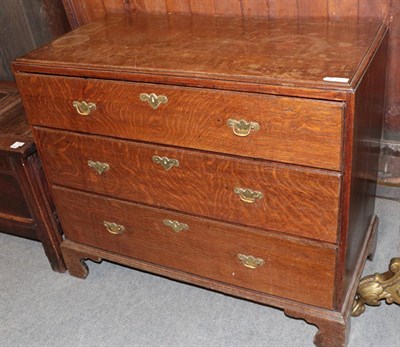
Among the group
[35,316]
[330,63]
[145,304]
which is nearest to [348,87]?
[330,63]

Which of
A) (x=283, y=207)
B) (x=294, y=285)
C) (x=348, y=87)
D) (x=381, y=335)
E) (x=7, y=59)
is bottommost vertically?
(x=381, y=335)

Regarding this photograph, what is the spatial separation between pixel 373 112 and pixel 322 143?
1.12 feet

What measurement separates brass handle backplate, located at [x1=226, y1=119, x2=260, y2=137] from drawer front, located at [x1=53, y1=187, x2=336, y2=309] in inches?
13.9

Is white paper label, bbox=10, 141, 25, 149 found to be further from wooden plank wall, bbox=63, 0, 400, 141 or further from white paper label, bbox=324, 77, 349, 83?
white paper label, bbox=324, 77, 349, 83

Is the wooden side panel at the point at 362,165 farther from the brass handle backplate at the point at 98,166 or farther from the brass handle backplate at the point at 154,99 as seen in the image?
the brass handle backplate at the point at 98,166

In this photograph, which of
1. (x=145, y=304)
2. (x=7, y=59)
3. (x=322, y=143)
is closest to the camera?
(x=322, y=143)

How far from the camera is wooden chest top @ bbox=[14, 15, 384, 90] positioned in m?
1.42

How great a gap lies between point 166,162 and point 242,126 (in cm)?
31

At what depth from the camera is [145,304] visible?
208 cm

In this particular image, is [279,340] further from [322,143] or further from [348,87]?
[348,87]

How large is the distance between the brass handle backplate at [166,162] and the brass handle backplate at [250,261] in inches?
14.7

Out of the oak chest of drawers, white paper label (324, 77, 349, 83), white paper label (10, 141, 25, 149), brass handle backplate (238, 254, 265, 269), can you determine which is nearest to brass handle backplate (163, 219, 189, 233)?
the oak chest of drawers

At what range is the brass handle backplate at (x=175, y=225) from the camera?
1.82 m

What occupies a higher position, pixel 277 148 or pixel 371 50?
pixel 371 50
